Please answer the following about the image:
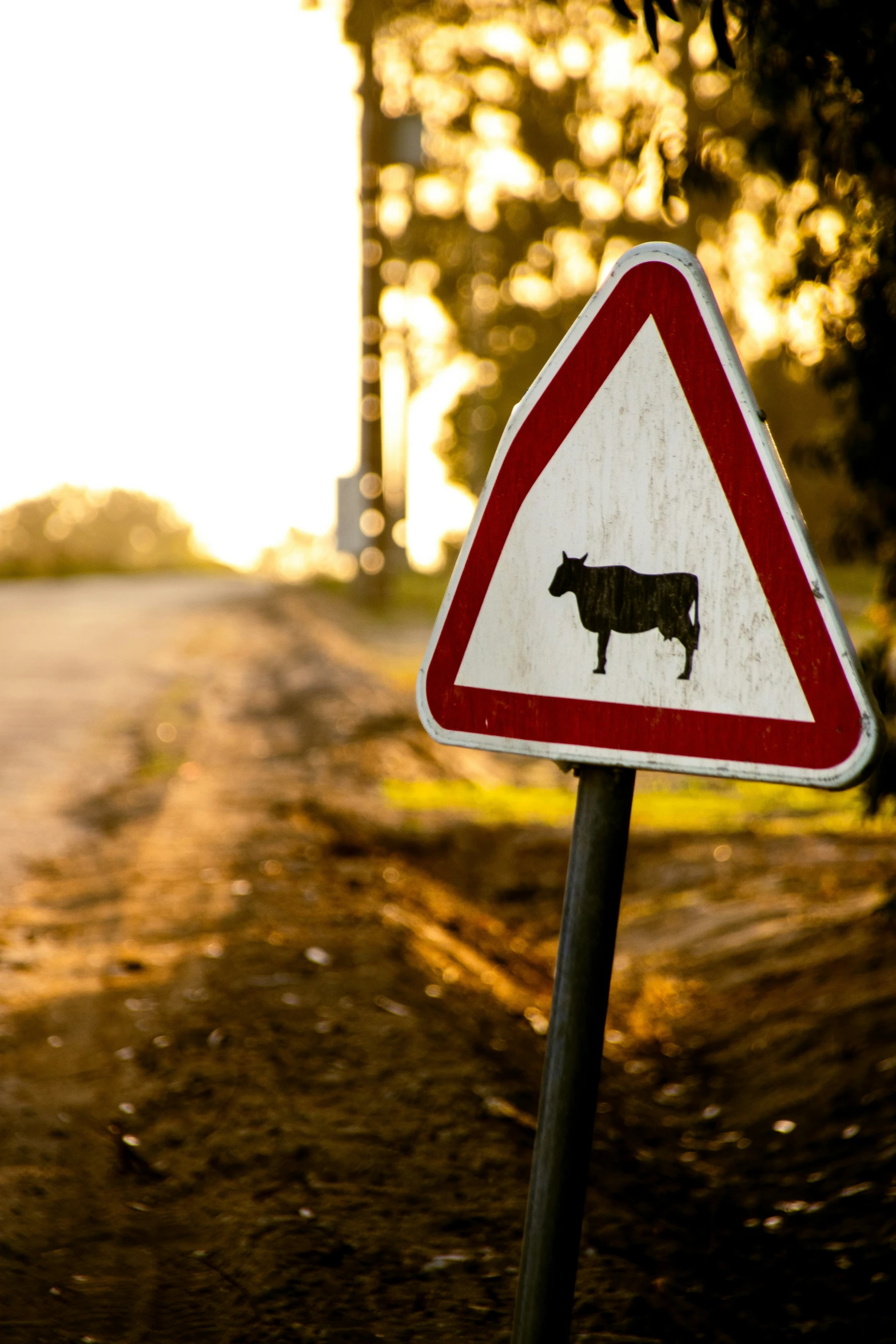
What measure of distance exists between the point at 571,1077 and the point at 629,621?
671 millimetres

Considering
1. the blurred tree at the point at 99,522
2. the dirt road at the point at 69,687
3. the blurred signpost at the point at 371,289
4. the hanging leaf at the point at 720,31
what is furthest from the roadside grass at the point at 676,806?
the blurred tree at the point at 99,522

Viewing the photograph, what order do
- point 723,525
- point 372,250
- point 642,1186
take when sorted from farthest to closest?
1. point 372,250
2. point 642,1186
3. point 723,525

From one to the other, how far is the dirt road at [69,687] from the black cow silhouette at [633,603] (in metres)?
4.91

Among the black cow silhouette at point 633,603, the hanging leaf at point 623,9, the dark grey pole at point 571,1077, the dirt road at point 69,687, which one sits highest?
the hanging leaf at point 623,9

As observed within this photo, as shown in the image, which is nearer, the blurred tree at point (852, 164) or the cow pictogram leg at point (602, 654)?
the cow pictogram leg at point (602, 654)

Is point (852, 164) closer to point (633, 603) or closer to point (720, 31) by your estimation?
point (720, 31)

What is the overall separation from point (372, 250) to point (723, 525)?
21438mm

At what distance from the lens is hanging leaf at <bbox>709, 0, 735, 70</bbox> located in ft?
8.94

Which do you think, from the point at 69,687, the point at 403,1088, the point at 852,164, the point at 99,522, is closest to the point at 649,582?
the point at 403,1088

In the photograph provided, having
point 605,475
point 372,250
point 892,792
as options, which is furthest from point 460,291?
point 605,475

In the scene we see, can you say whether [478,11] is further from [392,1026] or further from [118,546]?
[118,546]

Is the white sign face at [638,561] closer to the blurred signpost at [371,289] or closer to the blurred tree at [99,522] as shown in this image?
the blurred signpost at [371,289]

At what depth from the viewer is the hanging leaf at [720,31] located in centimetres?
272

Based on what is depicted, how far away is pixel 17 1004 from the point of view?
4.73 m
